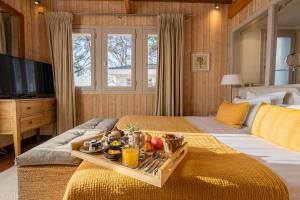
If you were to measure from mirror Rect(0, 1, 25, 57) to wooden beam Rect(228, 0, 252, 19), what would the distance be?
368 centimetres

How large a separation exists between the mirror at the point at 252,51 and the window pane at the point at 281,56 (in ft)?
1.34

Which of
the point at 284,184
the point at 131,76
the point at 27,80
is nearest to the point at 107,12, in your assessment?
the point at 131,76

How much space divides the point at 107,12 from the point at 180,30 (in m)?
1.42

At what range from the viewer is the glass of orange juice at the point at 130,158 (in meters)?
1.06

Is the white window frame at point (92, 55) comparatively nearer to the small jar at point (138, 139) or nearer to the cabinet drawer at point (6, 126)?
the cabinet drawer at point (6, 126)

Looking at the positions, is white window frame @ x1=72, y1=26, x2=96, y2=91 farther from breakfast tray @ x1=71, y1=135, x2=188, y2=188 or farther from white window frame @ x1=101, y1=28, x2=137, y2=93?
breakfast tray @ x1=71, y1=135, x2=188, y2=188

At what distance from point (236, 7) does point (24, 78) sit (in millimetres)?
3755

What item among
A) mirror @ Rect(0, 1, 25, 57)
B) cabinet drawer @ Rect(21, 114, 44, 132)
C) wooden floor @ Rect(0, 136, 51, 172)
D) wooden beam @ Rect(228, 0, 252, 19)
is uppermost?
wooden beam @ Rect(228, 0, 252, 19)

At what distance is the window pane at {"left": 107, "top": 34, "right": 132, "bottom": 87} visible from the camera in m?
4.04

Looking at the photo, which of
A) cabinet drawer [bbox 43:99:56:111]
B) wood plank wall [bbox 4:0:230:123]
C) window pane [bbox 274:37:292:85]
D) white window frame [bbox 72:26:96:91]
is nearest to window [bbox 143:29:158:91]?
wood plank wall [bbox 4:0:230:123]

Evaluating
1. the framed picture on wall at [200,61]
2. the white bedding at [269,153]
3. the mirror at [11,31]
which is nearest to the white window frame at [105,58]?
the framed picture on wall at [200,61]

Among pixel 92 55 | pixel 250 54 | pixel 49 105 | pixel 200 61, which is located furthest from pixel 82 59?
pixel 250 54

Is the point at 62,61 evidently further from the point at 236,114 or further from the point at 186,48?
the point at 236,114

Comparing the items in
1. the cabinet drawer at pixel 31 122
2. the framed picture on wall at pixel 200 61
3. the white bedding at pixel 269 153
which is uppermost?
the framed picture on wall at pixel 200 61
